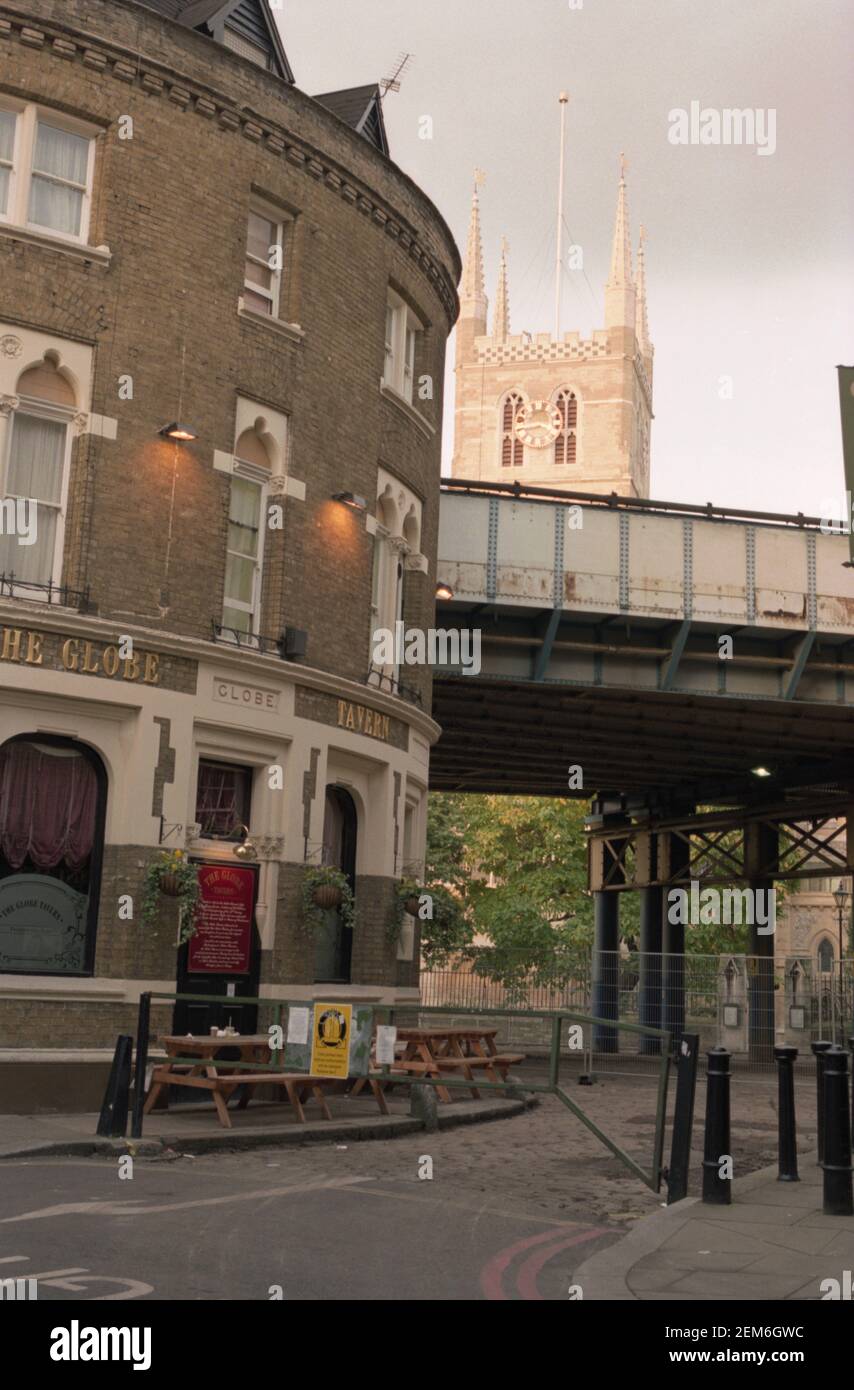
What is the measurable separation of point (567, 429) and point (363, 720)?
4313 inches

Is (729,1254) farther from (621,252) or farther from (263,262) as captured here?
(621,252)

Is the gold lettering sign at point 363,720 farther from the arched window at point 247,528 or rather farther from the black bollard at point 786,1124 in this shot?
the black bollard at point 786,1124

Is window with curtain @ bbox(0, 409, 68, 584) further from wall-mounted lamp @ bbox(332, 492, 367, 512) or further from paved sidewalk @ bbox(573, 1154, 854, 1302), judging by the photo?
paved sidewalk @ bbox(573, 1154, 854, 1302)

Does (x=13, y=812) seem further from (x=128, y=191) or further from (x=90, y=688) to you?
(x=128, y=191)

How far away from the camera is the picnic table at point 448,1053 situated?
18016 mm

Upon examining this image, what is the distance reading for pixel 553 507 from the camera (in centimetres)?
2822

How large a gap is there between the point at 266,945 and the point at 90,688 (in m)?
4.18

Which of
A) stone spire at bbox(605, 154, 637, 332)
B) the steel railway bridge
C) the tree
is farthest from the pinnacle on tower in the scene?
the steel railway bridge

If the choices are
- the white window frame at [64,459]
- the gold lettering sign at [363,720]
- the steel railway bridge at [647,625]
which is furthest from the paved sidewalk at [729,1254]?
the steel railway bridge at [647,625]

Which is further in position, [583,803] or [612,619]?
[583,803]

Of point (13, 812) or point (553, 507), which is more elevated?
point (553, 507)

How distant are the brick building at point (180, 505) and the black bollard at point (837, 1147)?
9190 mm
